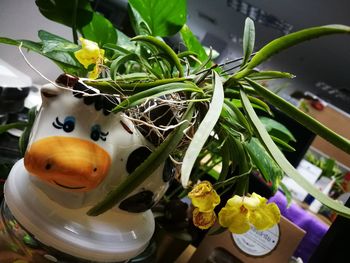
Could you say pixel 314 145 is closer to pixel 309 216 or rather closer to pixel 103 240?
pixel 309 216

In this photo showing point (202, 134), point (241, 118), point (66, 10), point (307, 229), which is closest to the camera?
point (202, 134)

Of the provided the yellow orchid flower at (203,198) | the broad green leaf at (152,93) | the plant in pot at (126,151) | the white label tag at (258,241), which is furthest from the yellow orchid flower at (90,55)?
the white label tag at (258,241)

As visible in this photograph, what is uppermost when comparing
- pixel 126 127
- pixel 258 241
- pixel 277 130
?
pixel 277 130

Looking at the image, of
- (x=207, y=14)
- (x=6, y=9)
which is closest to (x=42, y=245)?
(x=6, y=9)

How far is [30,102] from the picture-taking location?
0.86 meters

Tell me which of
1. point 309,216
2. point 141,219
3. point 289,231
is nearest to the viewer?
point 141,219

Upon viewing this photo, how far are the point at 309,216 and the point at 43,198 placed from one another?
23.7 inches

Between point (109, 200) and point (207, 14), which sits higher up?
point (207, 14)

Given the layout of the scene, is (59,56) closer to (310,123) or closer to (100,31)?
(100,31)

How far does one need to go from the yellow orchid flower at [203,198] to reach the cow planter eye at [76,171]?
0.21ft

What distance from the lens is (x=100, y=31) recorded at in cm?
59

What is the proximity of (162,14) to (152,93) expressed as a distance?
272mm

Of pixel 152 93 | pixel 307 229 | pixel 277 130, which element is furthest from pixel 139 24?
pixel 307 229

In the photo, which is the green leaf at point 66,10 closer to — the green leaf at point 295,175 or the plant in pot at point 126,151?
the plant in pot at point 126,151
